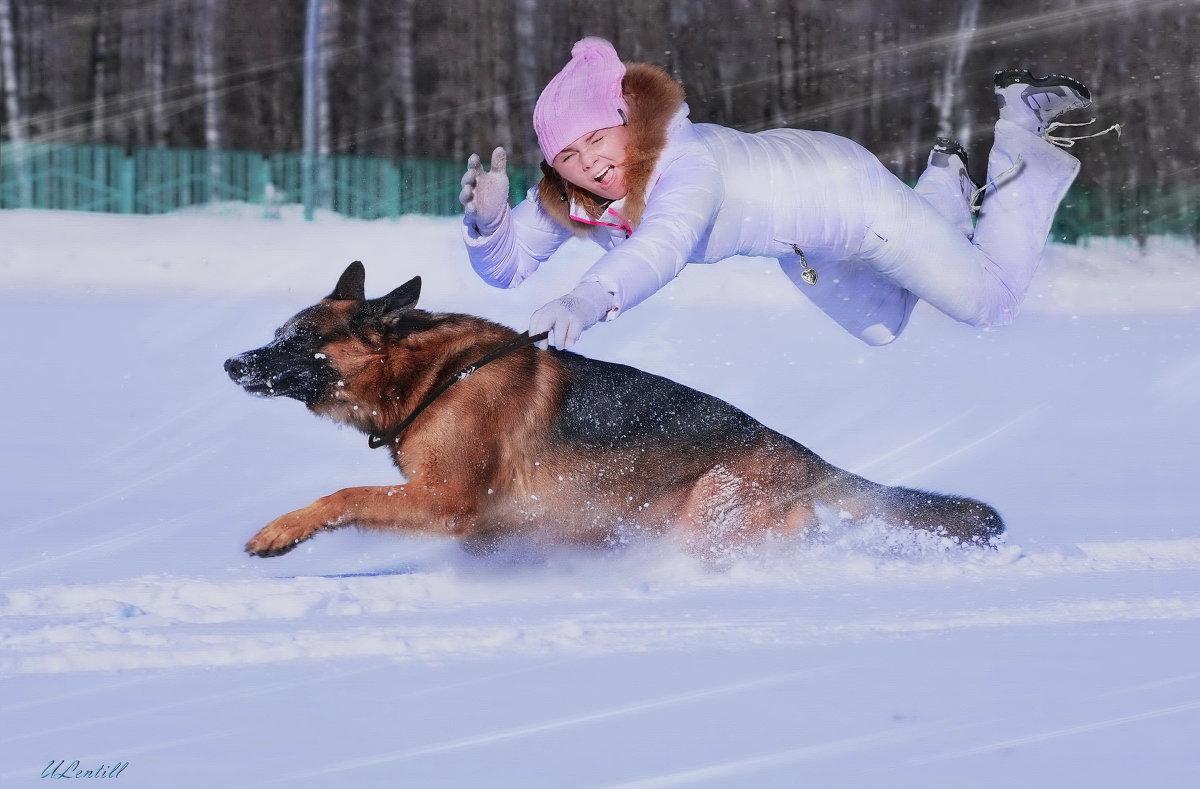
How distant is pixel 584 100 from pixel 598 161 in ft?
0.61

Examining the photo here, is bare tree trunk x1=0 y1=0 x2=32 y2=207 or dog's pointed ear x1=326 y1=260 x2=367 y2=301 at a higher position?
dog's pointed ear x1=326 y1=260 x2=367 y2=301

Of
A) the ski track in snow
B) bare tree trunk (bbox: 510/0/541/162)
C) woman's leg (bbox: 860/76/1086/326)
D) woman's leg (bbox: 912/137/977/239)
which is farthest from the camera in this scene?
bare tree trunk (bbox: 510/0/541/162)

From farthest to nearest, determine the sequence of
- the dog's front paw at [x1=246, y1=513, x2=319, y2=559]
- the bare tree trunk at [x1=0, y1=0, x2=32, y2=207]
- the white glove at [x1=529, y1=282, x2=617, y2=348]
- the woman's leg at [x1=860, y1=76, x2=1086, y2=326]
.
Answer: the bare tree trunk at [x1=0, y1=0, x2=32, y2=207]
the woman's leg at [x1=860, y1=76, x2=1086, y2=326]
the dog's front paw at [x1=246, y1=513, x2=319, y2=559]
the white glove at [x1=529, y1=282, x2=617, y2=348]

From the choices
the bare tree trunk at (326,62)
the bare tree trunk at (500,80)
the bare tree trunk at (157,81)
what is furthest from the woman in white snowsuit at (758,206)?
the bare tree trunk at (157,81)

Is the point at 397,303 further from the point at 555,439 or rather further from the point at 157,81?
the point at 157,81

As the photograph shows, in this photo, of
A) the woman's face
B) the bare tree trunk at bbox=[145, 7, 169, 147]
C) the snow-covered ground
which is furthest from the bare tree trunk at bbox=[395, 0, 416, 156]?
the woman's face

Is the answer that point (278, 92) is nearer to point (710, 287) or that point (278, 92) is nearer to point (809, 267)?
point (710, 287)

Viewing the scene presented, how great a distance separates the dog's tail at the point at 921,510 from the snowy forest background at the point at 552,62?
438 inches

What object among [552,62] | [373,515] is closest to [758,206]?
[373,515]

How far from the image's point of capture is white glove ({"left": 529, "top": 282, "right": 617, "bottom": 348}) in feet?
8.79

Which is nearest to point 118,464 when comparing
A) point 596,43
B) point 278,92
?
point 596,43

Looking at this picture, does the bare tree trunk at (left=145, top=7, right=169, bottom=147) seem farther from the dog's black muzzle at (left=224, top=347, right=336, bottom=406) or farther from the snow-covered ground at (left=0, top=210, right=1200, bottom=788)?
the dog's black muzzle at (left=224, top=347, right=336, bottom=406)

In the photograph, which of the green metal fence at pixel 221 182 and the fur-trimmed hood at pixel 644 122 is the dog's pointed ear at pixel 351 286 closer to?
the fur-trimmed hood at pixel 644 122

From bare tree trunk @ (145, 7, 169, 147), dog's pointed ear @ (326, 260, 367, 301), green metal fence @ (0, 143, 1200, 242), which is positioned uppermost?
dog's pointed ear @ (326, 260, 367, 301)
